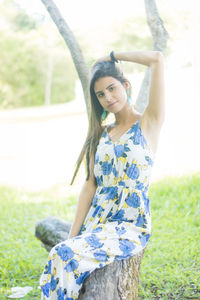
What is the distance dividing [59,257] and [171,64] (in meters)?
10.9

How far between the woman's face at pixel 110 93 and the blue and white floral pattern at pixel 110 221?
167 millimetres

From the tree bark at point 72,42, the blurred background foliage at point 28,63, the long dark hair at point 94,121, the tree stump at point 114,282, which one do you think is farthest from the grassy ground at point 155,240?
the blurred background foliage at point 28,63

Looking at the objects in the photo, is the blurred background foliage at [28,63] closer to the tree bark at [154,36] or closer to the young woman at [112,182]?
the tree bark at [154,36]

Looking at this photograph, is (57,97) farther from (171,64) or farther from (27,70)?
(171,64)

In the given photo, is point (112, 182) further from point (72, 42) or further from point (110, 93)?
point (72, 42)

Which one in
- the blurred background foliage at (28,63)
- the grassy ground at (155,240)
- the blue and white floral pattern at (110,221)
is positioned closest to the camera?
the blue and white floral pattern at (110,221)

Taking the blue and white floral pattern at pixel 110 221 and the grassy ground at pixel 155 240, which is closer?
the blue and white floral pattern at pixel 110 221

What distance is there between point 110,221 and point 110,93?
76cm

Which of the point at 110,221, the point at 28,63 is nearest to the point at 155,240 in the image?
the point at 110,221

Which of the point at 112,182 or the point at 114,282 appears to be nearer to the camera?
the point at 114,282

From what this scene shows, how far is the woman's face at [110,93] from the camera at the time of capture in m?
2.50

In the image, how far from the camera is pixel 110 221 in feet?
7.95

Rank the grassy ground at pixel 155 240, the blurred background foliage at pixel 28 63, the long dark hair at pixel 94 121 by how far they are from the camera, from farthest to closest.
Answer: the blurred background foliage at pixel 28 63
the grassy ground at pixel 155 240
the long dark hair at pixel 94 121

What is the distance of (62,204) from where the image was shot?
5961mm
